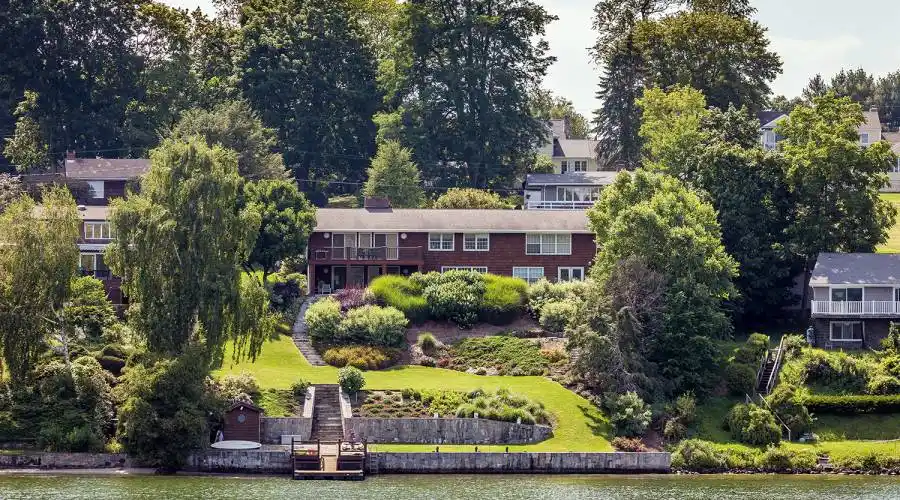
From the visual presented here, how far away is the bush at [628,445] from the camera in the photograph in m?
78.6

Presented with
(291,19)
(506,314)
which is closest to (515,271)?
(506,314)

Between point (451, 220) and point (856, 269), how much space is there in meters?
22.6

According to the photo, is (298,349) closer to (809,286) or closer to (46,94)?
(809,286)

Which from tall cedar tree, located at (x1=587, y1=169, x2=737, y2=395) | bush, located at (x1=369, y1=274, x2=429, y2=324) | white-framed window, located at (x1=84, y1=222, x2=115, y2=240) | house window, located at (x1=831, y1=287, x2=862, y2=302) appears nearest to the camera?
tall cedar tree, located at (x1=587, y1=169, x2=737, y2=395)

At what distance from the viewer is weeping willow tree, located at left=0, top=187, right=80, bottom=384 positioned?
7800 centimetres

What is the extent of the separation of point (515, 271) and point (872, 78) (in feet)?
310

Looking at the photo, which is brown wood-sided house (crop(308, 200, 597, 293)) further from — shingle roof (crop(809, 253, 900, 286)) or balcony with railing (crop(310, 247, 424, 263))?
shingle roof (crop(809, 253, 900, 286))

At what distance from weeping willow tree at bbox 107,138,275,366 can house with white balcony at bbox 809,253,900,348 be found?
1122 inches

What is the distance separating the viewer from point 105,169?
11781 centimetres

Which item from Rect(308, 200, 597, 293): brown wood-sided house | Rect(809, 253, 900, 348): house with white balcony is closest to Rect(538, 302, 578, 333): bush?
Rect(308, 200, 597, 293): brown wood-sided house

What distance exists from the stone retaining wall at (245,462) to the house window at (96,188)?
148 ft

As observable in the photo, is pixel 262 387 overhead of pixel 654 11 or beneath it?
beneath

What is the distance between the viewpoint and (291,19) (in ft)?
425

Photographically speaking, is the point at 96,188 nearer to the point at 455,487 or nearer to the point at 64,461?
the point at 64,461
